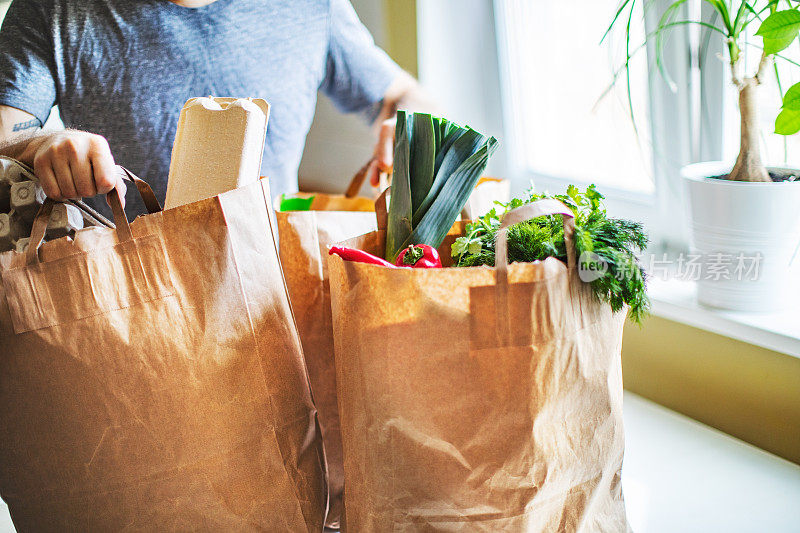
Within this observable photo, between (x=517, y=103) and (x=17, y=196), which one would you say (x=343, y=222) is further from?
(x=517, y=103)

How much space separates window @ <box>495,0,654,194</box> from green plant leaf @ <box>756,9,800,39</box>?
1.22ft

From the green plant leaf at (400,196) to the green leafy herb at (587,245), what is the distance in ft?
0.22

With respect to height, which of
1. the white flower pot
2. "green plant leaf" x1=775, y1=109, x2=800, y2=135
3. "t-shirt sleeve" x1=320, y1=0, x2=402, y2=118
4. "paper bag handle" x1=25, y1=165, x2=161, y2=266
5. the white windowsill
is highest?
"t-shirt sleeve" x1=320, y1=0, x2=402, y2=118

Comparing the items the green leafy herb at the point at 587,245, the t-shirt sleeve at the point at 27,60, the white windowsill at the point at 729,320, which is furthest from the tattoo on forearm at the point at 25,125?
the white windowsill at the point at 729,320

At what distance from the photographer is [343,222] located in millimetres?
822

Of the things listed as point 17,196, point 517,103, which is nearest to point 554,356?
point 17,196

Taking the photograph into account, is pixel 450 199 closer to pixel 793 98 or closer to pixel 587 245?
pixel 587 245

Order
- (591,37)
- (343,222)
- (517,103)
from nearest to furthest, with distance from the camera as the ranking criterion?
1. (343,222)
2. (591,37)
3. (517,103)

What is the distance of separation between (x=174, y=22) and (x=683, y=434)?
1007mm

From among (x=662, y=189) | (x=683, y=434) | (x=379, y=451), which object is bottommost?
(x=683, y=434)

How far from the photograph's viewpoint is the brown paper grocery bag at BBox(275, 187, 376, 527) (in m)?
0.80

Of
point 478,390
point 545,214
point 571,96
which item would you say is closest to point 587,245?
point 545,214

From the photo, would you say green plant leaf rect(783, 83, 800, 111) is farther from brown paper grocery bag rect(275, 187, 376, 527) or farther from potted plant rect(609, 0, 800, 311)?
brown paper grocery bag rect(275, 187, 376, 527)

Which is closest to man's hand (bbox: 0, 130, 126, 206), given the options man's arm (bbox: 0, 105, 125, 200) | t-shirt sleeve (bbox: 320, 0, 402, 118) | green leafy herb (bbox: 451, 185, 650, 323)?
man's arm (bbox: 0, 105, 125, 200)
